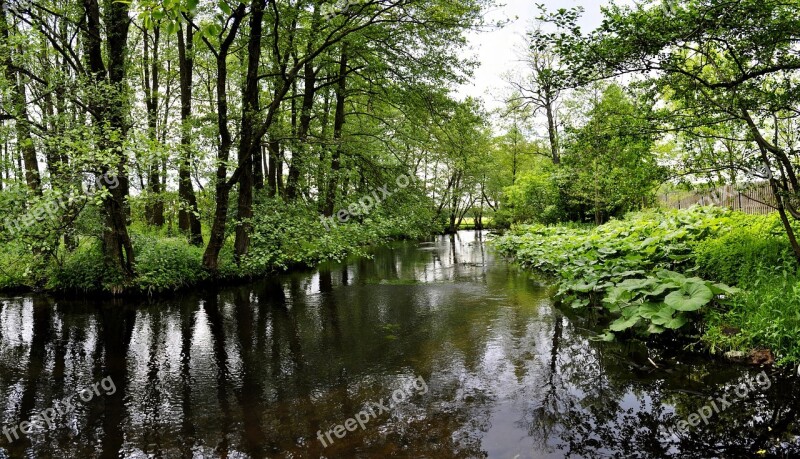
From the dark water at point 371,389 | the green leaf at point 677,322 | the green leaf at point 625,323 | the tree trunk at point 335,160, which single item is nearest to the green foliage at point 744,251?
the green leaf at point 677,322

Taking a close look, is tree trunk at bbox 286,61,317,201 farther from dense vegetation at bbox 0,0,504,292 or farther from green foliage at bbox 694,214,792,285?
green foliage at bbox 694,214,792,285

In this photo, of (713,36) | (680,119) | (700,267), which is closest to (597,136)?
(680,119)

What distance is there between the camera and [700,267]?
7355 millimetres

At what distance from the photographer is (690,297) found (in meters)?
6.11

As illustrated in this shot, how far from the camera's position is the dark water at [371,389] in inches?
165

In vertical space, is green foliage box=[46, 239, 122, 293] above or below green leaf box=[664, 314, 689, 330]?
above

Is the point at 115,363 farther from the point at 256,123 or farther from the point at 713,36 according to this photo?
the point at 713,36

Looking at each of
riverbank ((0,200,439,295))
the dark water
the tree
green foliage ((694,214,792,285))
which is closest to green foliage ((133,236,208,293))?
riverbank ((0,200,439,295))

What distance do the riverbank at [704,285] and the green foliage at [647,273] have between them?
2cm

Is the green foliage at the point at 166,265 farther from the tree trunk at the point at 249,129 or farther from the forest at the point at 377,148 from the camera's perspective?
the tree trunk at the point at 249,129

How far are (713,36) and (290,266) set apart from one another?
44.6 ft

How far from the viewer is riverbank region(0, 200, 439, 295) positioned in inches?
441

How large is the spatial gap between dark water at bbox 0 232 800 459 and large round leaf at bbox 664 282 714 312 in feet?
2.34

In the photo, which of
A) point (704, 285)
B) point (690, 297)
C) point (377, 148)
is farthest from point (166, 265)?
point (704, 285)
